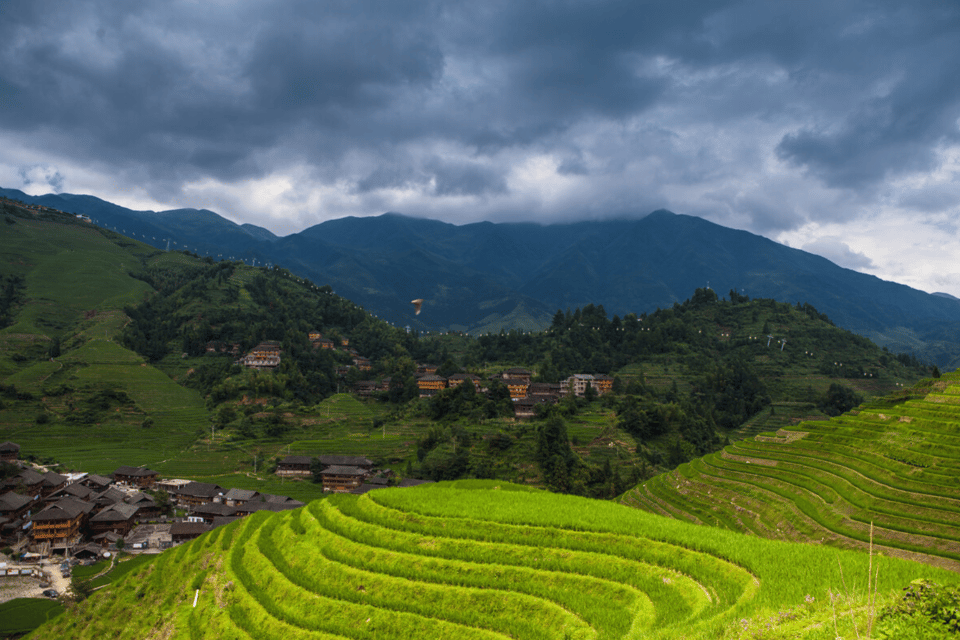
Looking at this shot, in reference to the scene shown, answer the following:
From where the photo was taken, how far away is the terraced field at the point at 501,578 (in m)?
13.0

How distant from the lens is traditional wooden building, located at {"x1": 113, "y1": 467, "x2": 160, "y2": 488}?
57.8 m

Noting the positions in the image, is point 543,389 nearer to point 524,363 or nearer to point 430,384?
point 430,384

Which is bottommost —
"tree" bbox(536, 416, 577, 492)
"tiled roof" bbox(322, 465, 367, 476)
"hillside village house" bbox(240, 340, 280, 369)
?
"tiled roof" bbox(322, 465, 367, 476)

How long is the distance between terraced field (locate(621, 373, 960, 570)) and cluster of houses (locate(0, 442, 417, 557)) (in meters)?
33.9

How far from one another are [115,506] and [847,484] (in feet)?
193

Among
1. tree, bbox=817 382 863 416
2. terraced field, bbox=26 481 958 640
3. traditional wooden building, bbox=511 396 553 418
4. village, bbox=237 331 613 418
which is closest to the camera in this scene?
terraced field, bbox=26 481 958 640

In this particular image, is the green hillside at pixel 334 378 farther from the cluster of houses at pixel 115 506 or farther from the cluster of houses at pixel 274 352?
the cluster of houses at pixel 115 506

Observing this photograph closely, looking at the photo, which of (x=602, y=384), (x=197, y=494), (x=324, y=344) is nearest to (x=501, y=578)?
(x=197, y=494)

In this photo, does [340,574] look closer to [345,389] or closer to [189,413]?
[189,413]

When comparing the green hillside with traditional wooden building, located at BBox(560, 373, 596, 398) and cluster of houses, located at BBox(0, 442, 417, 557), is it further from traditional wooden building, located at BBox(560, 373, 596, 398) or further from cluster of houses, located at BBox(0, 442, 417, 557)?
traditional wooden building, located at BBox(560, 373, 596, 398)

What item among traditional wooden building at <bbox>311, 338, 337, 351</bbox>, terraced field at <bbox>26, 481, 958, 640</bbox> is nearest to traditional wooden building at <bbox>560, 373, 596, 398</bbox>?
traditional wooden building at <bbox>311, 338, 337, 351</bbox>

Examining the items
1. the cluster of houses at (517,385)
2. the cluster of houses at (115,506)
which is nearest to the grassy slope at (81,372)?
the cluster of houses at (115,506)

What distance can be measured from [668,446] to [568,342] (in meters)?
46.9

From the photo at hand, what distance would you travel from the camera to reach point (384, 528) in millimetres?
18797
